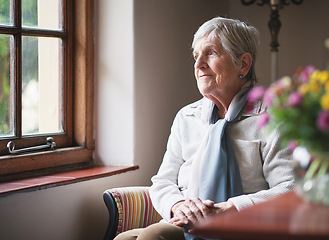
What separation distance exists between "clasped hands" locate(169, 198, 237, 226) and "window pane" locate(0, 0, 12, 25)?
1049 mm

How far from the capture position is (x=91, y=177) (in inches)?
100

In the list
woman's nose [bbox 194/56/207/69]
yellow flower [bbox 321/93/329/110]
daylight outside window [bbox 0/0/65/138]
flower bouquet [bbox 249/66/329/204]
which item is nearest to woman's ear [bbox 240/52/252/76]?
woman's nose [bbox 194/56/207/69]

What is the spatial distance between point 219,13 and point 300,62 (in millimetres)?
559

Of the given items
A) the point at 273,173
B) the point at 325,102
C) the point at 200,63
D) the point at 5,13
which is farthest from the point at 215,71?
the point at 325,102

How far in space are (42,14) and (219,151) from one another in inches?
41.2

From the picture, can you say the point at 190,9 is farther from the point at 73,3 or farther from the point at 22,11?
the point at 22,11

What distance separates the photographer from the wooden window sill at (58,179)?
2234 millimetres

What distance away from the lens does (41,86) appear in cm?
264

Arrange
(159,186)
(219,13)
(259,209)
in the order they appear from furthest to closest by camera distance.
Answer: (219,13) < (159,186) < (259,209)

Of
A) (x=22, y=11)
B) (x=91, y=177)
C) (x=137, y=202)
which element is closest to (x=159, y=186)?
(x=137, y=202)

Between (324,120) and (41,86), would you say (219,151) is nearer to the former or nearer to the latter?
(41,86)

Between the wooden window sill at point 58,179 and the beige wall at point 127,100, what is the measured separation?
0.03m

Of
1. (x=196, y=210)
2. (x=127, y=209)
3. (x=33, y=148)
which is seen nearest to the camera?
(x=196, y=210)

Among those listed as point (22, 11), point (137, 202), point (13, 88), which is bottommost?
point (137, 202)
